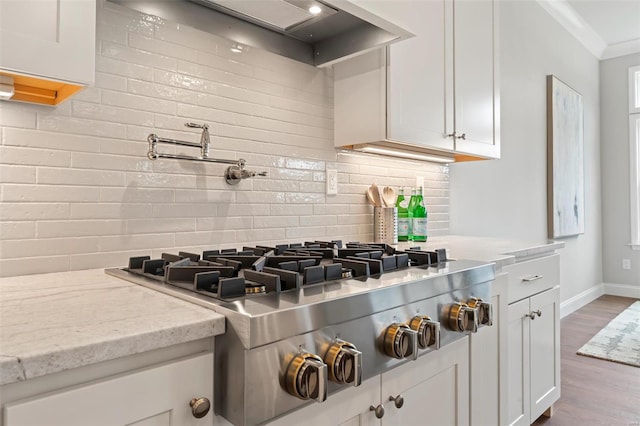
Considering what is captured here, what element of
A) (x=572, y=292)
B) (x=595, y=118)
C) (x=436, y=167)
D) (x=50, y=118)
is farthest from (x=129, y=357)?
(x=595, y=118)

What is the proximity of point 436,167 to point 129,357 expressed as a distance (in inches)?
92.7

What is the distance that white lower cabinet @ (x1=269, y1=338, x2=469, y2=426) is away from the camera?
929mm

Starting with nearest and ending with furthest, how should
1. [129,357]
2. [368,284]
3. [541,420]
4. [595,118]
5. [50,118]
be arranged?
[129,357] → [368,284] → [50,118] → [541,420] → [595,118]

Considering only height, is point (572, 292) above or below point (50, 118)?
below

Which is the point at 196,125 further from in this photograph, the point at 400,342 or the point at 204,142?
the point at 400,342

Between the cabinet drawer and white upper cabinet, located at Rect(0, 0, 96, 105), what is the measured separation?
1578 millimetres

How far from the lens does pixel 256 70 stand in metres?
1.74

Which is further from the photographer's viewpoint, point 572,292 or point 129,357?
point 572,292

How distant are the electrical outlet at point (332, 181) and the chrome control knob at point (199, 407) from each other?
4.48ft

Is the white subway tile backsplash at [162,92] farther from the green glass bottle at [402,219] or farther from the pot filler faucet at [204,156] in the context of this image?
the green glass bottle at [402,219]

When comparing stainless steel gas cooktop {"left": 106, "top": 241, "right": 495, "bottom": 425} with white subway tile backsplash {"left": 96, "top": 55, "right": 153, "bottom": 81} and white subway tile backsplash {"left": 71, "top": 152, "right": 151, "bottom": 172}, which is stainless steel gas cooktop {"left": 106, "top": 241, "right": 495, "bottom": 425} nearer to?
white subway tile backsplash {"left": 71, "top": 152, "right": 151, "bottom": 172}

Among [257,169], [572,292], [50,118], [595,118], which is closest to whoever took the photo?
[50,118]

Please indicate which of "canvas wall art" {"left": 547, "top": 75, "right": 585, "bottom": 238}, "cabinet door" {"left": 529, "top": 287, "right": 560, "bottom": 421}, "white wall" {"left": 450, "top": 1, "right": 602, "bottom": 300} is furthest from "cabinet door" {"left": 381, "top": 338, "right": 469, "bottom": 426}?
"canvas wall art" {"left": 547, "top": 75, "right": 585, "bottom": 238}

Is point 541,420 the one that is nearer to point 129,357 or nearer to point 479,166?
point 479,166
